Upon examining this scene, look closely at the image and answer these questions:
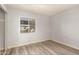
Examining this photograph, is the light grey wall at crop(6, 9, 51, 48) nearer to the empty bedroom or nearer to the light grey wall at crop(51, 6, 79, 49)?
the empty bedroom

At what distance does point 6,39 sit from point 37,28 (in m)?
1.72

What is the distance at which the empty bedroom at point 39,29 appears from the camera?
3.49 metres

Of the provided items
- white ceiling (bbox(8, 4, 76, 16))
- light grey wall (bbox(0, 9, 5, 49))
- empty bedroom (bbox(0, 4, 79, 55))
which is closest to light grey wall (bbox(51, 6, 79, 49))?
empty bedroom (bbox(0, 4, 79, 55))

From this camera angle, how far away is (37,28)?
4895 millimetres

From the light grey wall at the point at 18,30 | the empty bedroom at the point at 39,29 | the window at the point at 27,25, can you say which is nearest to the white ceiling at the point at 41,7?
the empty bedroom at the point at 39,29

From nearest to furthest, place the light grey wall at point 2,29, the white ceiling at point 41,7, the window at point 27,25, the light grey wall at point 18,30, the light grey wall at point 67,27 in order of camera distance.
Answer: the white ceiling at point 41,7, the light grey wall at point 2,29, the light grey wall at point 67,27, the light grey wall at point 18,30, the window at point 27,25

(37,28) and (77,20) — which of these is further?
(37,28)

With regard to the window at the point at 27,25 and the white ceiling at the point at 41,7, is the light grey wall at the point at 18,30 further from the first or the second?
the white ceiling at the point at 41,7

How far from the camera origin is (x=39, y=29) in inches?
196

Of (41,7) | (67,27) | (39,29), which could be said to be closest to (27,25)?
(39,29)

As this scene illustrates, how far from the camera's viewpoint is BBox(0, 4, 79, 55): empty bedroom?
11.4ft

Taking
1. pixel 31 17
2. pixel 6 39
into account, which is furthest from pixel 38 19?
pixel 6 39
